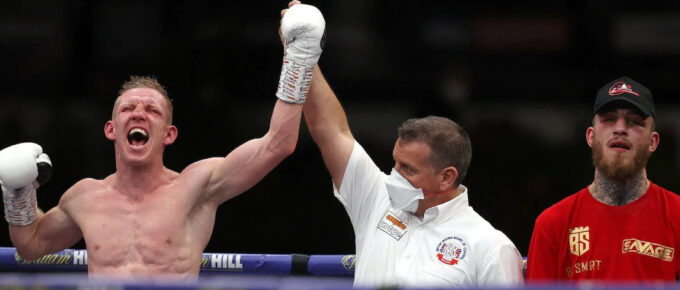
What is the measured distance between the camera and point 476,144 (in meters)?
6.71

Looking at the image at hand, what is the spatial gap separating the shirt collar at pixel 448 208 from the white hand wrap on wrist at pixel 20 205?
147cm

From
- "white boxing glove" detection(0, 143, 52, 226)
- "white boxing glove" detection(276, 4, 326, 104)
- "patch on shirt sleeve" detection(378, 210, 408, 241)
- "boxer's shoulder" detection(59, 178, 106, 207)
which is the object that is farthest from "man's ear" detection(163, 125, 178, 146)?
"patch on shirt sleeve" detection(378, 210, 408, 241)

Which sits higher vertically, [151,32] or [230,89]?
[151,32]

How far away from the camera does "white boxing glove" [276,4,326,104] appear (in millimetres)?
3127

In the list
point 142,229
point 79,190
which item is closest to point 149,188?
point 142,229

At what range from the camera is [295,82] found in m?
3.14

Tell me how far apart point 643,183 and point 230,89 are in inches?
171

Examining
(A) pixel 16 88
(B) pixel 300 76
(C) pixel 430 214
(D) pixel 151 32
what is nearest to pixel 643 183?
(C) pixel 430 214

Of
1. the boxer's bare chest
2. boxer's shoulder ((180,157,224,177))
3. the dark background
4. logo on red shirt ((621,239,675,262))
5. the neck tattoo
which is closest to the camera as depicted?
logo on red shirt ((621,239,675,262))

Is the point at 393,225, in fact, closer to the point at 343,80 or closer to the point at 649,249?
the point at 649,249

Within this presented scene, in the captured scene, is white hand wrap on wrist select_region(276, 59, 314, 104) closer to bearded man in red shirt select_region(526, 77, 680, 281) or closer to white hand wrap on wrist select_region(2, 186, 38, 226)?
bearded man in red shirt select_region(526, 77, 680, 281)

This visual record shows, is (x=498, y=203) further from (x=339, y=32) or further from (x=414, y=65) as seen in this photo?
(x=339, y=32)

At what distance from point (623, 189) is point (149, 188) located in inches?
66.9

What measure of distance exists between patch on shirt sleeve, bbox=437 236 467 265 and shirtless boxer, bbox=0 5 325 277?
0.66 meters
